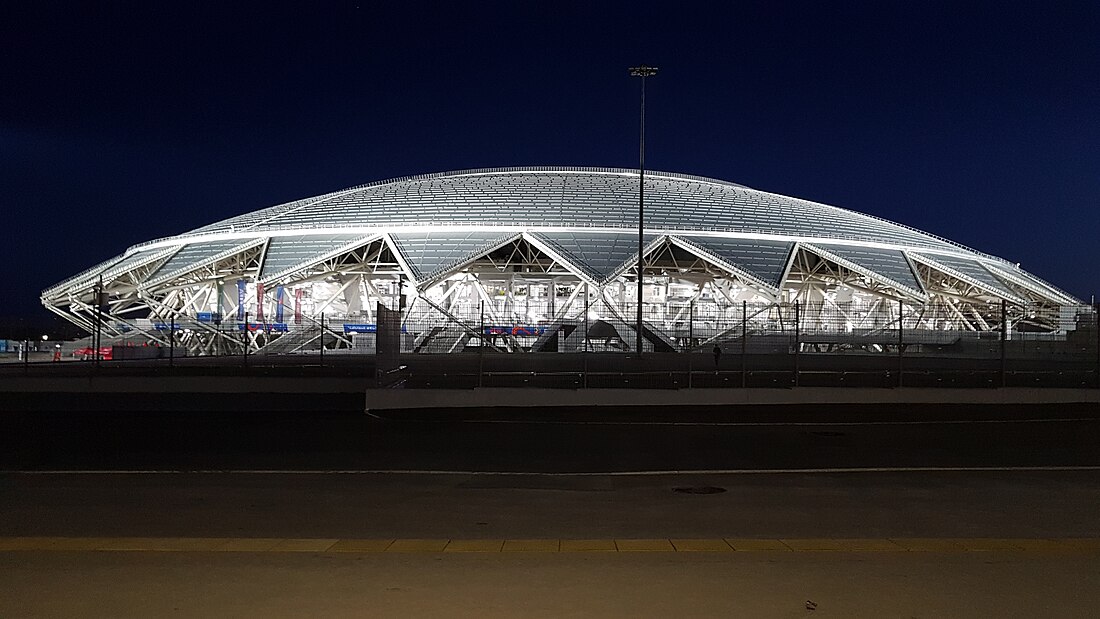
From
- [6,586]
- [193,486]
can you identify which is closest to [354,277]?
[193,486]

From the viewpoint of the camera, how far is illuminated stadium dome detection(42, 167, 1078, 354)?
53.7 meters

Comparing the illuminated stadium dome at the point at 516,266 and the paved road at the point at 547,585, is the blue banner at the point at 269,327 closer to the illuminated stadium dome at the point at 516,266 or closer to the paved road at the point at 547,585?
the illuminated stadium dome at the point at 516,266

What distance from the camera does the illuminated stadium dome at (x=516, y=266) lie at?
176ft

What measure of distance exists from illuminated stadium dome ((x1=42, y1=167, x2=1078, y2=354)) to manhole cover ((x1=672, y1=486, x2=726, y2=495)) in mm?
37439

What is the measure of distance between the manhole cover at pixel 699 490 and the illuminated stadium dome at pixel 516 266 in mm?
37439

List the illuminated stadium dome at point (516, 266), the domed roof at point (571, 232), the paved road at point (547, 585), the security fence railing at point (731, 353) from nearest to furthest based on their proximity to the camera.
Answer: the paved road at point (547, 585) → the security fence railing at point (731, 353) → the illuminated stadium dome at point (516, 266) → the domed roof at point (571, 232)

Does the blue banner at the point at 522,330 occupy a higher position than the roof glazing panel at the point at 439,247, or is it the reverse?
the roof glazing panel at the point at 439,247

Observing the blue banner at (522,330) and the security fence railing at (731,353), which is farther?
the blue banner at (522,330)

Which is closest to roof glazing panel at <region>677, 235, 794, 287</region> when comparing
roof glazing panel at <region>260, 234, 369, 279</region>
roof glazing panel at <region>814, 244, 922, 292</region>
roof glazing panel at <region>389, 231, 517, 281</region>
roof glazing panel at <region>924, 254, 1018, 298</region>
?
roof glazing panel at <region>814, 244, 922, 292</region>

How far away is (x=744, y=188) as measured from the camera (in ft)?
241

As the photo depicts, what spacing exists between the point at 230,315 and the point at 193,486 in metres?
47.9

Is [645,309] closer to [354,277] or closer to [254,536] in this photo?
[354,277]

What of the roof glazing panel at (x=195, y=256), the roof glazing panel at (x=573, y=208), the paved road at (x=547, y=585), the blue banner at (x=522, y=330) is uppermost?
the roof glazing panel at (x=573, y=208)

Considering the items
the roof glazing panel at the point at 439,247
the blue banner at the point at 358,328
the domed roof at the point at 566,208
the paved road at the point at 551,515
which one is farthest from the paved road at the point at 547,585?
the domed roof at the point at 566,208
